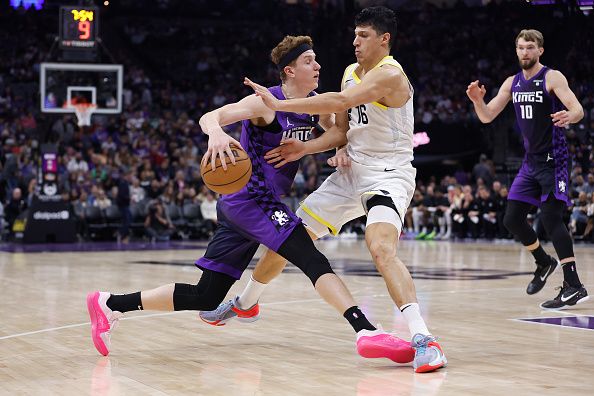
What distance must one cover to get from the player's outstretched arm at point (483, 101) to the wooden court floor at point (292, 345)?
1480mm

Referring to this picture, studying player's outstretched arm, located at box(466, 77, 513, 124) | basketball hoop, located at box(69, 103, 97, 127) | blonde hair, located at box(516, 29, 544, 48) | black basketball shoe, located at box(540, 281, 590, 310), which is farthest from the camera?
basketball hoop, located at box(69, 103, 97, 127)

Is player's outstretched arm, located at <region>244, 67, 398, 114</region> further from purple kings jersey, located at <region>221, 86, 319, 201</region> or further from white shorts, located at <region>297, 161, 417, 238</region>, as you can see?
white shorts, located at <region>297, 161, 417, 238</region>

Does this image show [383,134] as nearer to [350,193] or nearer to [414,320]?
[350,193]

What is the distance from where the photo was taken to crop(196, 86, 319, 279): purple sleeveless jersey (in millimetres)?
5148

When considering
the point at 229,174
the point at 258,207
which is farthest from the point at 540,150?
the point at 229,174

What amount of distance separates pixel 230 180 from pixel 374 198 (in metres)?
0.83

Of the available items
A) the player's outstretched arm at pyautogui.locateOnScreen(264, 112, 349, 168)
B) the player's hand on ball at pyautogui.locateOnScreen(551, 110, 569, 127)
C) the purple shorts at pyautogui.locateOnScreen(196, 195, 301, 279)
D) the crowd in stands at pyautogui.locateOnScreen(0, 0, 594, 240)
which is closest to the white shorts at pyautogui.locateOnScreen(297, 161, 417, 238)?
the player's outstretched arm at pyautogui.locateOnScreen(264, 112, 349, 168)

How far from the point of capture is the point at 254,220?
517 cm

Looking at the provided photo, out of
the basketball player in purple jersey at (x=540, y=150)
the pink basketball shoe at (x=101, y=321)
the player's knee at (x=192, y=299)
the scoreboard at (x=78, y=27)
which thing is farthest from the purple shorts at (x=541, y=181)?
the scoreboard at (x=78, y=27)

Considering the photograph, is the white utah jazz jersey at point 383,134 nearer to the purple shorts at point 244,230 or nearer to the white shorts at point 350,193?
the white shorts at point 350,193

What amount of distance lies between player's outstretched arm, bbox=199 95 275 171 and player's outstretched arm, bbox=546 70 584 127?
2.76 metres

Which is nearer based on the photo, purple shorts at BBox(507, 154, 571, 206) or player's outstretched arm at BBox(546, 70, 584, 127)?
player's outstretched arm at BBox(546, 70, 584, 127)

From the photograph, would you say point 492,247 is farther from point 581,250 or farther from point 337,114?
point 337,114

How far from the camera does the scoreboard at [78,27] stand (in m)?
16.9
